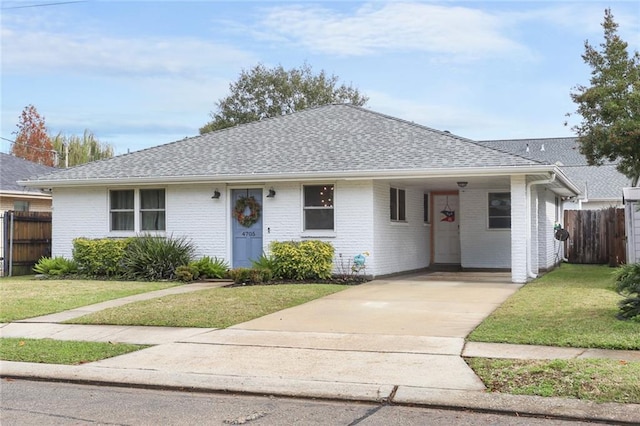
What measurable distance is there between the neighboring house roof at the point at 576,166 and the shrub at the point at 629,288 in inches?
619

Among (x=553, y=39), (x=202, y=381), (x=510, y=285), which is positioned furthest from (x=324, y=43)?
(x=202, y=381)

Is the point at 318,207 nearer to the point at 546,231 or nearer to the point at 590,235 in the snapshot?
the point at 546,231

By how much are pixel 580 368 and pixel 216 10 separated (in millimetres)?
10380

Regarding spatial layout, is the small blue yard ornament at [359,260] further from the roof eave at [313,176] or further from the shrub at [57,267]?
the shrub at [57,267]

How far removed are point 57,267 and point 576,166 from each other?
29502 millimetres

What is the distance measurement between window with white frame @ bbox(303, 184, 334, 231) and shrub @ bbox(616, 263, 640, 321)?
27.8 feet

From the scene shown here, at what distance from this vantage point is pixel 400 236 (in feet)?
62.1

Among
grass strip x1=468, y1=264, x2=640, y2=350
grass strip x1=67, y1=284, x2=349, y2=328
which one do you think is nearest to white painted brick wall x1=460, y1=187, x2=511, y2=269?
grass strip x1=468, y1=264, x2=640, y2=350

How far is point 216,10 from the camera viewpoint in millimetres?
14086

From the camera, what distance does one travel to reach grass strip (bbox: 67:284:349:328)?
10.6 metres

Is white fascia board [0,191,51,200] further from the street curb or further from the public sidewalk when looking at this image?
the street curb

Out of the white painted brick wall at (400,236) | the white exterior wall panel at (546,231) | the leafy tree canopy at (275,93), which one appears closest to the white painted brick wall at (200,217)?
the white painted brick wall at (400,236)

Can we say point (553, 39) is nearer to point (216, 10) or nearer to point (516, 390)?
point (216, 10)

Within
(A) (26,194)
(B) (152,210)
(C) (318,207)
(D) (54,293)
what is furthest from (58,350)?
(A) (26,194)
